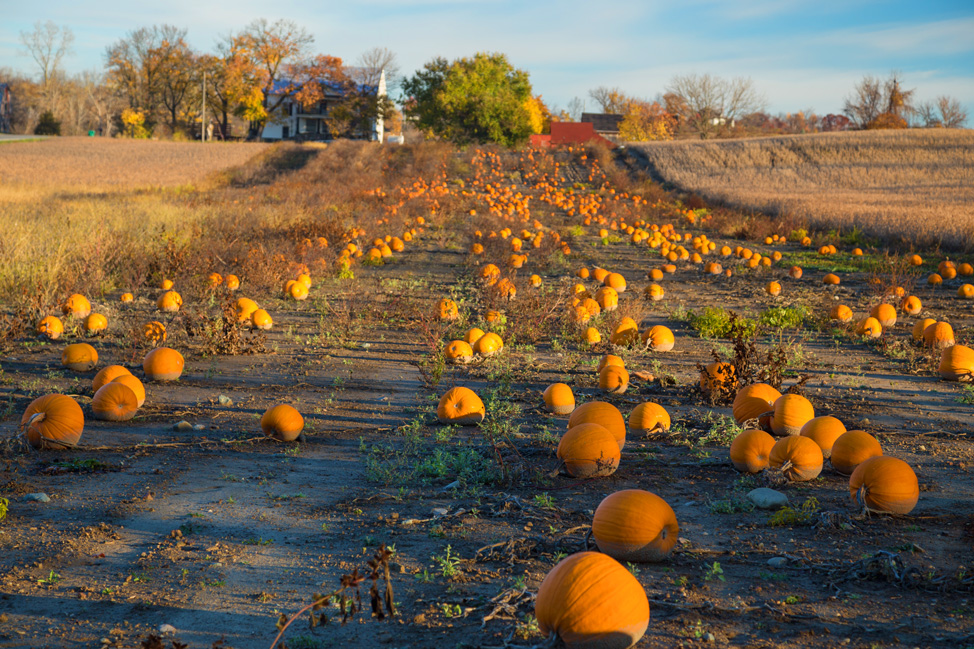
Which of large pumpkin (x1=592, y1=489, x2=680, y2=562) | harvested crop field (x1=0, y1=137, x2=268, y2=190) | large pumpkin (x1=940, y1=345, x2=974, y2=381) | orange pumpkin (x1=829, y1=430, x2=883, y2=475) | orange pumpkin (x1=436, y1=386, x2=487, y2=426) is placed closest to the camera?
large pumpkin (x1=592, y1=489, x2=680, y2=562)

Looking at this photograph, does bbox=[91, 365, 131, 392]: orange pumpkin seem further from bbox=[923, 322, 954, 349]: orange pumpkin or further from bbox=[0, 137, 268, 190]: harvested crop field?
bbox=[0, 137, 268, 190]: harvested crop field

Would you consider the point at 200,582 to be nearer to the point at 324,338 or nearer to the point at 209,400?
the point at 209,400

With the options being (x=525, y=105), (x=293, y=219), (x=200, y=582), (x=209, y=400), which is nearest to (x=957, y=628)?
(x=200, y=582)

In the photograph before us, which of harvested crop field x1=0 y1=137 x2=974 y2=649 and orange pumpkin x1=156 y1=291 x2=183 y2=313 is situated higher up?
→ orange pumpkin x1=156 y1=291 x2=183 y2=313

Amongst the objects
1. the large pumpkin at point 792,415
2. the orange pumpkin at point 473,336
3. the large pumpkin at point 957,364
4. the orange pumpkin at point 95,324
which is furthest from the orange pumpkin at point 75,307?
the large pumpkin at point 957,364

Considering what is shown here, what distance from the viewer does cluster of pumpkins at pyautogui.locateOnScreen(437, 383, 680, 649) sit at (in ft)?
9.32

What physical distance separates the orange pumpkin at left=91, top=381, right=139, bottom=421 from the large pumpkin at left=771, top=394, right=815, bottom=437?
210 inches

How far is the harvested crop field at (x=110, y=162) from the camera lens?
3209cm

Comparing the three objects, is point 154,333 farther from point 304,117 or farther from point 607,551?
point 304,117

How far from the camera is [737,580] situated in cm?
353

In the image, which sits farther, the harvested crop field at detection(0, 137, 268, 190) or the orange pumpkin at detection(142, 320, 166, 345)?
the harvested crop field at detection(0, 137, 268, 190)

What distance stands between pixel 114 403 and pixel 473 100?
39135 millimetres

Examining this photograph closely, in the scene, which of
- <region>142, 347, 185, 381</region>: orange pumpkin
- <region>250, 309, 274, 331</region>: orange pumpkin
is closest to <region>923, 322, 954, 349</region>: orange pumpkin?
<region>250, 309, 274, 331</region>: orange pumpkin

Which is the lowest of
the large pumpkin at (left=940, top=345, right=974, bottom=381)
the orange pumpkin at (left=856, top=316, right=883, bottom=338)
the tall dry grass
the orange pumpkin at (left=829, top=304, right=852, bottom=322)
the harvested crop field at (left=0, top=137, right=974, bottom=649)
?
the harvested crop field at (left=0, top=137, right=974, bottom=649)
